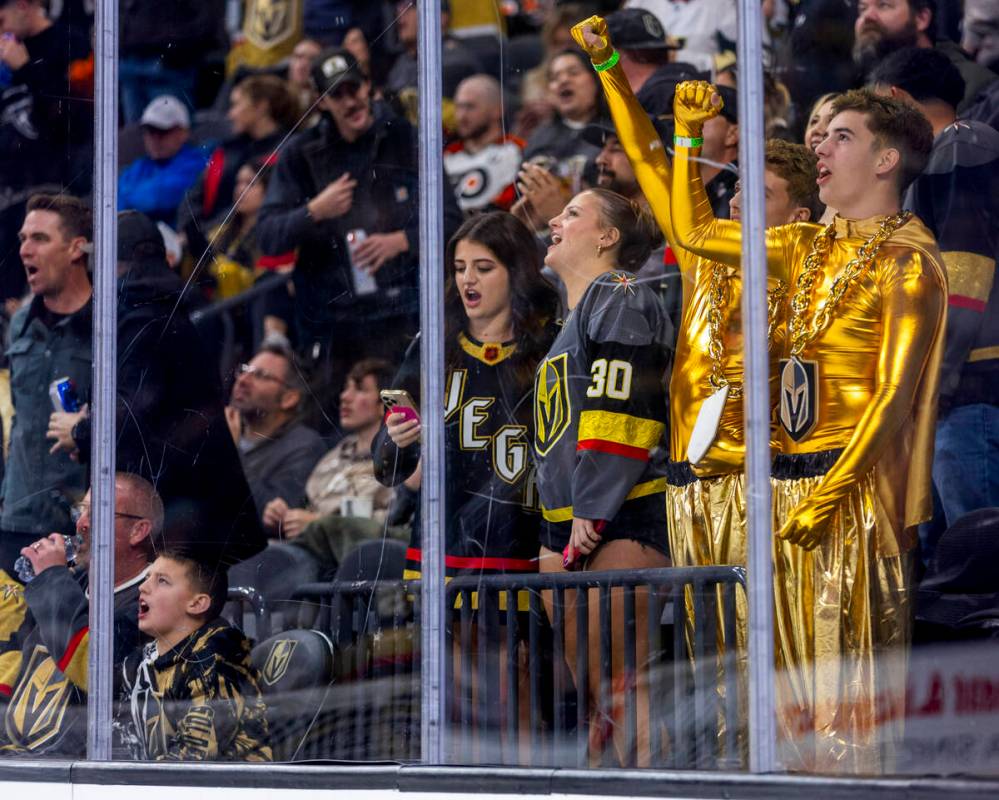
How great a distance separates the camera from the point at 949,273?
11.9 ft

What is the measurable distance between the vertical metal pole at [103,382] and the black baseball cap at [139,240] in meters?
0.02

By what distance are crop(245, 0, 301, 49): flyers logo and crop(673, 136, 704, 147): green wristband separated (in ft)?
4.06

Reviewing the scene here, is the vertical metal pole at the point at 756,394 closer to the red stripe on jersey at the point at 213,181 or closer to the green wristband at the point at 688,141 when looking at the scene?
the green wristband at the point at 688,141

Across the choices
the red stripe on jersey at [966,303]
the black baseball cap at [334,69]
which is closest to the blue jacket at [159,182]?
the black baseball cap at [334,69]

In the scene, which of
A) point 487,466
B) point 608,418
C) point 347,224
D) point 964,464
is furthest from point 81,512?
point 964,464

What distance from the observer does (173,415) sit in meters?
4.71

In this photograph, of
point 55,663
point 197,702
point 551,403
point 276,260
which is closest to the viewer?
point 551,403

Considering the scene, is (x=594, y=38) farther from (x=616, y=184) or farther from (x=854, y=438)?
(x=854, y=438)

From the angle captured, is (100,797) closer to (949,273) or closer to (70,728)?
(70,728)

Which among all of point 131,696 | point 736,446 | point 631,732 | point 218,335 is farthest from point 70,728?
point 736,446

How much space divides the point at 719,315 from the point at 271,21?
1607mm

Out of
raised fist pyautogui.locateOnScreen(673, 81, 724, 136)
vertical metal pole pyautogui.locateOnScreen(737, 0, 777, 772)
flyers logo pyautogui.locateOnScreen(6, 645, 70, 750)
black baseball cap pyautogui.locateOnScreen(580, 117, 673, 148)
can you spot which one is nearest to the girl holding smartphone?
black baseball cap pyautogui.locateOnScreen(580, 117, 673, 148)

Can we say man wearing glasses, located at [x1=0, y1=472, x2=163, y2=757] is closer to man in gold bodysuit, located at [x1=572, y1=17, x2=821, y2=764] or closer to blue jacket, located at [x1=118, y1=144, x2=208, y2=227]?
blue jacket, located at [x1=118, y1=144, x2=208, y2=227]

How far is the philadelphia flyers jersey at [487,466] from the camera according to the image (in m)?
4.12
